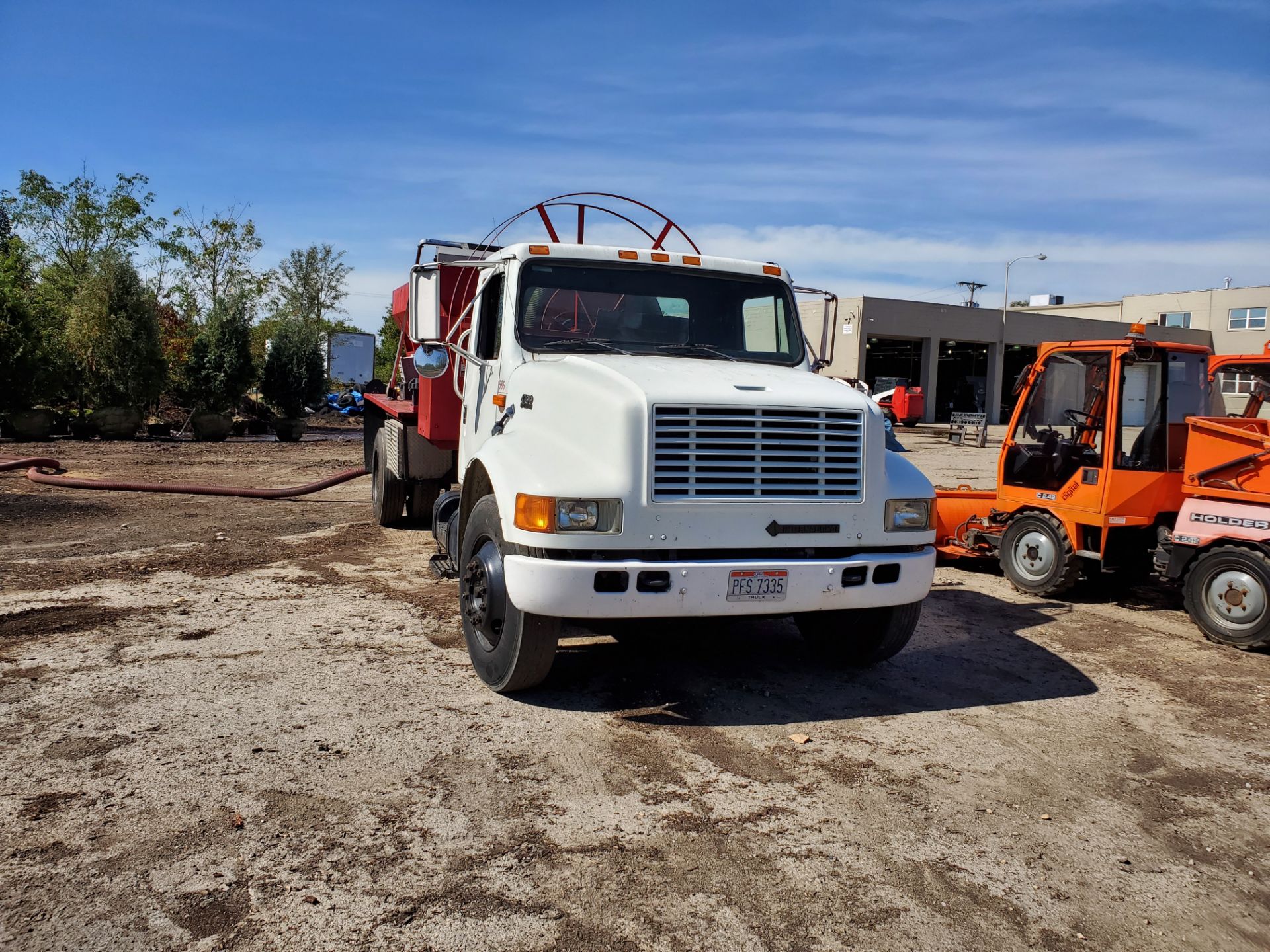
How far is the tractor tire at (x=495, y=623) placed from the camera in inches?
193

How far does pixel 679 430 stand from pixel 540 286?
1806 mm

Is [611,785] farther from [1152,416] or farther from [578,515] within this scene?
[1152,416]

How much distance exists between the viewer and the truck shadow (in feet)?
16.9

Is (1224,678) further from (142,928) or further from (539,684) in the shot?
(142,928)

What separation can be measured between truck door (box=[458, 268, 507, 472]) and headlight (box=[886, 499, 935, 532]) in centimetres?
237

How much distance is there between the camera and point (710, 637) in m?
6.52

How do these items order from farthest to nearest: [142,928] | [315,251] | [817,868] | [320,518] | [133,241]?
1. [315,251]
2. [133,241]
3. [320,518]
4. [817,868]
5. [142,928]

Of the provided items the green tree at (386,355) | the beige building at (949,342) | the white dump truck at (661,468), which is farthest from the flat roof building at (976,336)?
the white dump truck at (661,468)

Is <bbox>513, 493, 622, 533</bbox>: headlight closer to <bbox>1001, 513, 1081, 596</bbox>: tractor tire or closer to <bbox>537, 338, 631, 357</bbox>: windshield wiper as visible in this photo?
<bbox>537, 338, 631, 357</bbox>: windshield wiper

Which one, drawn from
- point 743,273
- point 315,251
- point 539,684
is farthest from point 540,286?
point 315,251

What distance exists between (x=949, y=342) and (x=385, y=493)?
40.7 metres

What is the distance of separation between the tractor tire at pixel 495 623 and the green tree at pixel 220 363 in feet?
65.8

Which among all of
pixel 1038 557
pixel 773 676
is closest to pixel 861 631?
pixel 773 676

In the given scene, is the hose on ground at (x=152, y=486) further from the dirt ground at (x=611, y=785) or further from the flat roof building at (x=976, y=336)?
the flat roof building at (x=976, y=336)
